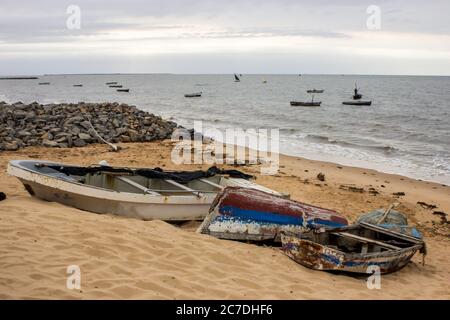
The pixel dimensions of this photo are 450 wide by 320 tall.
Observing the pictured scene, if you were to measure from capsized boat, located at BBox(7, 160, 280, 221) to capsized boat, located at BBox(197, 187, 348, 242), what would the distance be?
83 centimetres

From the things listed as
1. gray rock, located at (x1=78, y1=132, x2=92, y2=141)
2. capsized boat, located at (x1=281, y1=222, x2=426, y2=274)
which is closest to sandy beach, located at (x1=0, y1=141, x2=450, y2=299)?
capsized boat, located at (x1=281, y1=222, x2=426, y2=274)

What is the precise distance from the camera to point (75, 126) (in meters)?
19.2

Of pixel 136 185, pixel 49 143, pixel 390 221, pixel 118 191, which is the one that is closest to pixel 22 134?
pixel 49 143

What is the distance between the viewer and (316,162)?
725 inches

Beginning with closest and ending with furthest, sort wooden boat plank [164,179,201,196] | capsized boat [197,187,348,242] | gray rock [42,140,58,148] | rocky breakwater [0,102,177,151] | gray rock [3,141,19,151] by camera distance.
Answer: capsized boat [197,187,348,242] < wooden boat plank [164,179,201,196] < gray rock [3,141,19,151] < gray rock [42,140,58,148] < rocky breakwater [0,102,177,151]

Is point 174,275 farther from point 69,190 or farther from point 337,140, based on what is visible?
point 337,140

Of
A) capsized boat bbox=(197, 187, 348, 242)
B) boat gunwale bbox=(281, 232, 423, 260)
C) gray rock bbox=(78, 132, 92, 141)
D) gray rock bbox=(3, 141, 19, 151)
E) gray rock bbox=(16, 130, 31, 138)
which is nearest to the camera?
boat gunwale bbox=(281, 232, 423, 260)

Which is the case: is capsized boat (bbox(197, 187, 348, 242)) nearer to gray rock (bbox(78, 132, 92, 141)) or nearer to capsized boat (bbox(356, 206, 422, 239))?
capsized boat (bbox(356, 206, 422, 239))

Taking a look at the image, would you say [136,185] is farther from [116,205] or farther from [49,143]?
[49,143]

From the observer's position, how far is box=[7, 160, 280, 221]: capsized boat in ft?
27.0

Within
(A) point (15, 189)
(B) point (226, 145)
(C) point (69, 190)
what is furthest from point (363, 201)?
(B) point (226, 145)

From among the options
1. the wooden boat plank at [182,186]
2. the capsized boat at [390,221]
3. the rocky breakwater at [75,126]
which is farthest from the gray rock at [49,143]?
the capsized boat at [390,221]

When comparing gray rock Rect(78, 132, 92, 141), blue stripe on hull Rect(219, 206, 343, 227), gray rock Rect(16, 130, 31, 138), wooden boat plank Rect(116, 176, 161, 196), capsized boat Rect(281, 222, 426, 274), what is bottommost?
capsized boat Rect(281, 222, 426, 274)
